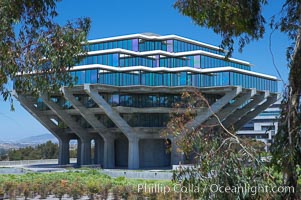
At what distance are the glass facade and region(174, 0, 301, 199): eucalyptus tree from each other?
38289mm

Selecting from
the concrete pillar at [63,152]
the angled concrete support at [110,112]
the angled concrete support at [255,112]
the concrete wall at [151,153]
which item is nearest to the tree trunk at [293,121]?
the angled concrete support at [110,112]

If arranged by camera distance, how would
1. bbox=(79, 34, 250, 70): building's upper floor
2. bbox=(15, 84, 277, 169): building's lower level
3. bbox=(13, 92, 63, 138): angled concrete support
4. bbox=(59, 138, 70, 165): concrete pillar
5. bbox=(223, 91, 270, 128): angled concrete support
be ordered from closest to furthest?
bbox=(15, 84, 277, 169): building's lower level → bbox=(79, 34, 250, 70): building's upper floor → bbox=(13, 92, 63, 138): angled concrete support → bbox=(223, 91, 270, 128): angled concrete support → bbox=(59, 138, 70, 165): concrete pillar

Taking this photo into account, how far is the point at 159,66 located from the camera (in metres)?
51.4

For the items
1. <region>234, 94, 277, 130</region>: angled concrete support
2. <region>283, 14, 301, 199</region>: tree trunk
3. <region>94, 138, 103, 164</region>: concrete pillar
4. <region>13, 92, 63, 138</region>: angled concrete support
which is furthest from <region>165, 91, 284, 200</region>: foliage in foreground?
<region>94, 138, 103, 164</region>: concrete pillar

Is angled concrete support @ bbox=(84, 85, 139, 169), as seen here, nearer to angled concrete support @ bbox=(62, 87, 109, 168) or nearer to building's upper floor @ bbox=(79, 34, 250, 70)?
angled concrete support @ bbox=(62, 87, 109, 168)

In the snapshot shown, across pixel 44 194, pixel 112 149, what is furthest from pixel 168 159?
pixel 44 194

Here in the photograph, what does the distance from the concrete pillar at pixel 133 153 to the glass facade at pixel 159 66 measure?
279 inches

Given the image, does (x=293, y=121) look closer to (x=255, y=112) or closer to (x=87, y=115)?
(x=87, y=115)

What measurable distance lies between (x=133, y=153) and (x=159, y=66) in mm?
10294

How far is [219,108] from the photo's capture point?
164ft

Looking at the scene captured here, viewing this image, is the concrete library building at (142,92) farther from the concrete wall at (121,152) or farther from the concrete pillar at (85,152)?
the concrete wall at (121,152)

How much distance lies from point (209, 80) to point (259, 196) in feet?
138

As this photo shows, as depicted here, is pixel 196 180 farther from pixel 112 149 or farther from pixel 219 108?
pixel 112 149

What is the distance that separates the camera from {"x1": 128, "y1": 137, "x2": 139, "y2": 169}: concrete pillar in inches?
2045
